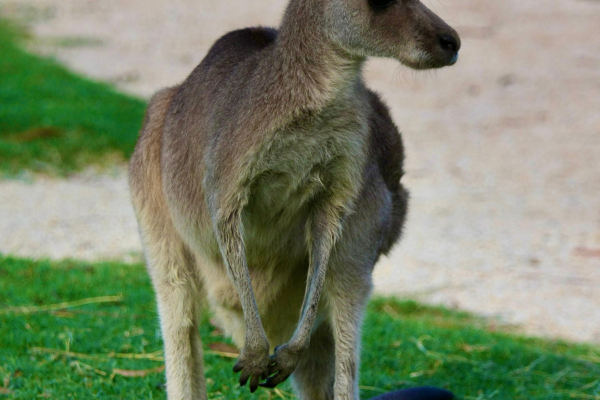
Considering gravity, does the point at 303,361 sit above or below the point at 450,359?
above

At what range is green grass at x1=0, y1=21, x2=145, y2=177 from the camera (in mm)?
8177

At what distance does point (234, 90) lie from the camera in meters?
3.15

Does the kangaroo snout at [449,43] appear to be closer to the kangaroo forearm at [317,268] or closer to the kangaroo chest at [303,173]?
the kangaroo chest at [303,173]

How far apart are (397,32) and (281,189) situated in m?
0.64

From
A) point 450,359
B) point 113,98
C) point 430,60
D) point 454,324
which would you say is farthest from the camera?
point 113,98

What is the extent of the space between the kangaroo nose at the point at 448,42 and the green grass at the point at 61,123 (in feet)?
19.2

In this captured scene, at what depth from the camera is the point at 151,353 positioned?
426cm

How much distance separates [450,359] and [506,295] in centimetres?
186

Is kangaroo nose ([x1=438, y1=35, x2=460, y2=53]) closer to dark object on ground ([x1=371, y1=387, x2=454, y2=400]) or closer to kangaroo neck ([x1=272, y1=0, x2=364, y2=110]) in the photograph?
kangaroo neck ([x1=272, y1=0, x2=364, y2=110])

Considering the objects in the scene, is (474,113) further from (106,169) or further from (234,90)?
(234,90)

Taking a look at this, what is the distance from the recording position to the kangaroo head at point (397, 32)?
2.81 m

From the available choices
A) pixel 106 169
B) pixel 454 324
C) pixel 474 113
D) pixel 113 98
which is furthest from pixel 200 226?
pixel 474 113

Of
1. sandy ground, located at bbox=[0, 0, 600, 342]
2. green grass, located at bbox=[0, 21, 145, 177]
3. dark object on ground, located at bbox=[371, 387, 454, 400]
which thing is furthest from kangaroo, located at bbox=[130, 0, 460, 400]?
green grass, located at bbox=[0, 21, 145, 177]

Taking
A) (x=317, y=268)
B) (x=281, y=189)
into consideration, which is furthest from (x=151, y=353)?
(x=281, y=189)
